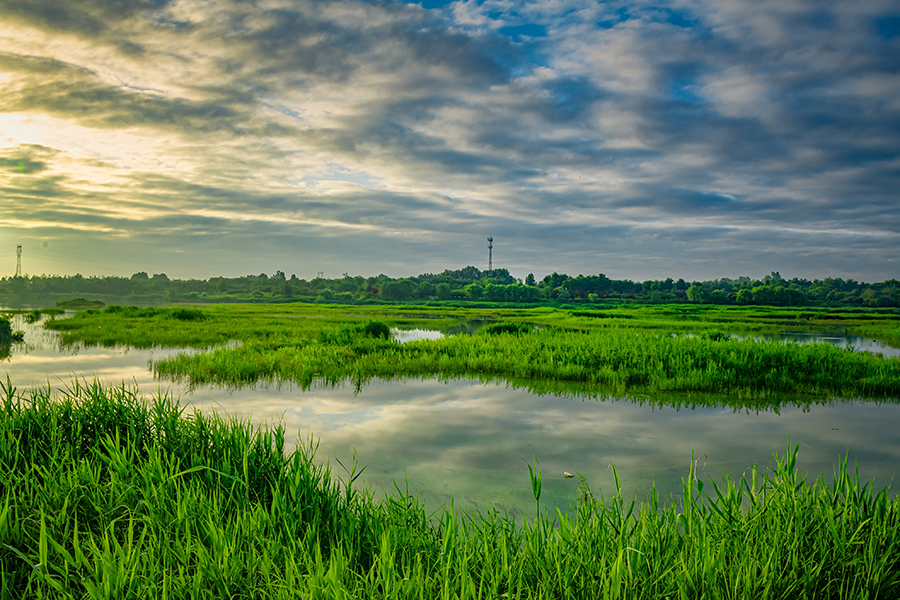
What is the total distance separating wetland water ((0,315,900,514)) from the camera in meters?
6.56

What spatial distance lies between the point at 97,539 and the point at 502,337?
55.2 feet

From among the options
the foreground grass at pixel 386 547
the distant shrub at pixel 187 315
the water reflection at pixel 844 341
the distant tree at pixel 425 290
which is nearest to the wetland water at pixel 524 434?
the foreground grass at pixel 386 547

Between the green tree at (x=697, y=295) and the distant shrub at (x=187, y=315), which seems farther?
the green tree at (x=697, y=295)

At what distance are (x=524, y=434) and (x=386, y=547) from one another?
5.83 meters

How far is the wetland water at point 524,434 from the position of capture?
6559 mm

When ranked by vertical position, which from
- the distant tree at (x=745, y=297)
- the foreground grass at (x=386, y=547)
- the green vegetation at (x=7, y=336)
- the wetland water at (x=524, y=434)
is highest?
the distant tree at (x=745, y=297)

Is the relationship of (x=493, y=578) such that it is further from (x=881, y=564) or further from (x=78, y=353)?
(x=78, y=353)

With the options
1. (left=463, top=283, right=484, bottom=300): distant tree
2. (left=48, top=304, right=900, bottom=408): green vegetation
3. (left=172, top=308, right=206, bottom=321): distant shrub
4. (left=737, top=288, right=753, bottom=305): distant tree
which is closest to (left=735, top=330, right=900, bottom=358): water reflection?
(left=48, top=304, right=900, bottom=408): green vegetation

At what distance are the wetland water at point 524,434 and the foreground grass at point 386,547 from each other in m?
1.84

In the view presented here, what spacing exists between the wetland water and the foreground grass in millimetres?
1841

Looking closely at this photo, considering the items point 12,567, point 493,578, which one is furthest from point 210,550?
point 493,578

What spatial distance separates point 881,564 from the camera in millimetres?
3279

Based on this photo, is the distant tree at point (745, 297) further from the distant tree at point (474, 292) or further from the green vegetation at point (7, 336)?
the green vegetation at point (7, 336)

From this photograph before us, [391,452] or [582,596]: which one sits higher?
[582,596]
